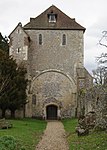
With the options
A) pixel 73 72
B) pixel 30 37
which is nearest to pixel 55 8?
pixel 30 37

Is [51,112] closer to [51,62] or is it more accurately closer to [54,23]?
[51,62]

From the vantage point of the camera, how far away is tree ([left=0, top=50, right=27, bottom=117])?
38969 mm

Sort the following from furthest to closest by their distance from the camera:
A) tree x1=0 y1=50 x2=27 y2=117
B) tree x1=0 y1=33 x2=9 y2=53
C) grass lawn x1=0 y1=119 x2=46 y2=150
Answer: tree x1=0 y1=33 x2=9 y2=53 < tree x1=0 y1=50 x2=27 y2=117 < grass lawn x1=0 y1=119 x2=46 y2=150

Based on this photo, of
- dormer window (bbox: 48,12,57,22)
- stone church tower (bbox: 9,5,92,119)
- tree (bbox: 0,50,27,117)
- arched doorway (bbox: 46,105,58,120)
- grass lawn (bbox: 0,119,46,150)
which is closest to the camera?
grass lawn (bbox: 0,119,46,150)

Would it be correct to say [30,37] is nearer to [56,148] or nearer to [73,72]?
[73,72]

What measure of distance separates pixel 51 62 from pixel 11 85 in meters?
8.83

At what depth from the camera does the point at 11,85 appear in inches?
1569

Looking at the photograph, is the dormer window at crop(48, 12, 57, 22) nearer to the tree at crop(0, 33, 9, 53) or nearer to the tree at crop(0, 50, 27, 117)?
the tree at crop(0, 50, 27, 117)

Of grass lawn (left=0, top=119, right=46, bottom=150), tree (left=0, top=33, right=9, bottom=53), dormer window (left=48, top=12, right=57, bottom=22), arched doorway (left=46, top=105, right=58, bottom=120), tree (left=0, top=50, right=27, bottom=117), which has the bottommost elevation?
grass lawn (left=0, top=119, right=46, bottom=150)

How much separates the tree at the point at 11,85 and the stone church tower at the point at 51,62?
427 centimetres

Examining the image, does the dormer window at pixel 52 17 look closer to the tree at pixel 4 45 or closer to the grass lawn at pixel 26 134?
the tree at pixel 4 45

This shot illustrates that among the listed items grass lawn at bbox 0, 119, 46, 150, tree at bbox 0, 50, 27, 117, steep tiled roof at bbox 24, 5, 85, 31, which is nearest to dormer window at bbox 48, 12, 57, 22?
steep tiled roof at bbox 24, 5, 85, 31

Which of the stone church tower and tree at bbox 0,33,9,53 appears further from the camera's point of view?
tree at bbox 0,33,9,53

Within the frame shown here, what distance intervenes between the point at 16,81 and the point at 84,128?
61.4 ft
